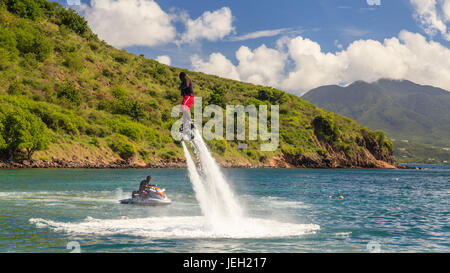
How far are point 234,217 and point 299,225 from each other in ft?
13.6

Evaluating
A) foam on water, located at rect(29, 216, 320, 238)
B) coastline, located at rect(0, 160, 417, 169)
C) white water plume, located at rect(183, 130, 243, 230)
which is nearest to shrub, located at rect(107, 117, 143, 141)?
coastline, located at rect(0, 160, 417, 169)

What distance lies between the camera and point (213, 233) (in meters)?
22.2

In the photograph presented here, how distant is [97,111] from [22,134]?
43.6 m

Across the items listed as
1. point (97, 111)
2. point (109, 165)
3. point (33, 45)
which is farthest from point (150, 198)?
point (33, 45)

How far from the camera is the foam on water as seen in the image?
2188cm

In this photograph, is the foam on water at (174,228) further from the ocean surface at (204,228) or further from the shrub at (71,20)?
the shrub at (71,20)

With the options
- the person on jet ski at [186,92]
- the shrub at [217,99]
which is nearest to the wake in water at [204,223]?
the person on jet ski at [186,92]

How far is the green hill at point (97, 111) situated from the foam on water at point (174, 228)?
64172 mm

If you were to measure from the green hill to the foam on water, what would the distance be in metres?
64.2

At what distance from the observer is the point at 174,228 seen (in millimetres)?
23875

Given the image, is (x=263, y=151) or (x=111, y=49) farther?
(x=111, y=49)
